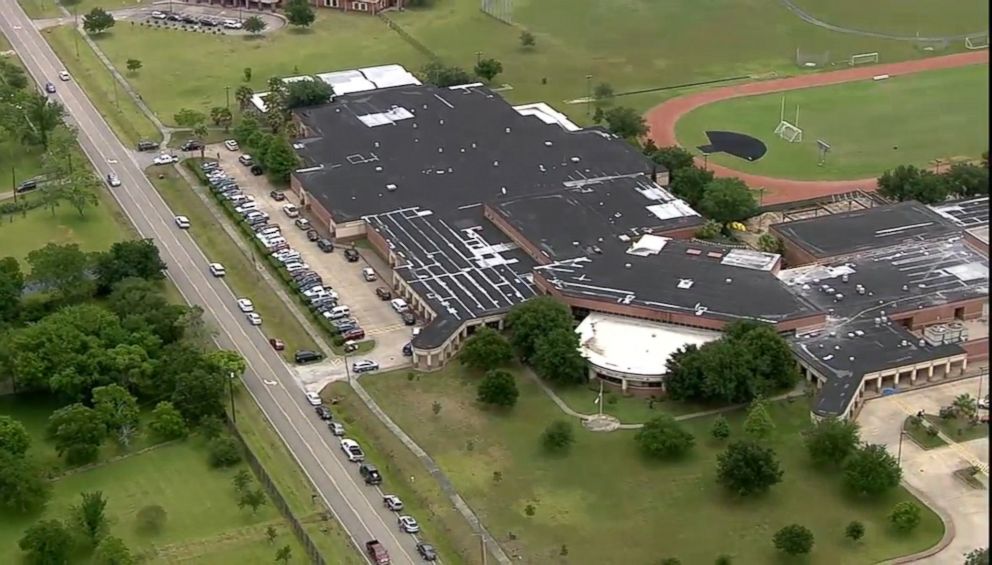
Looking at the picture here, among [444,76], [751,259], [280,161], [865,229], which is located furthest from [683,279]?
[444,76]

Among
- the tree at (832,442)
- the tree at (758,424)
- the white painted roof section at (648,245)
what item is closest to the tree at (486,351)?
the white painted roof section at (648,245)

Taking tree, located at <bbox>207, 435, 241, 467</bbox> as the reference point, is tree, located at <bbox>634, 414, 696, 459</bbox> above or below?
above

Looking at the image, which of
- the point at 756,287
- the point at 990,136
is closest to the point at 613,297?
the point at 756,287

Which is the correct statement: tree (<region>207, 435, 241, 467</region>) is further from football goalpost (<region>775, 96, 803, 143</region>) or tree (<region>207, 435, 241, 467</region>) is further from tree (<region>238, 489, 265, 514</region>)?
football goalpost (<region>775, 96, 803, 143</region>)

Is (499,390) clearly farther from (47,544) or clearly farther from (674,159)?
(674,159)

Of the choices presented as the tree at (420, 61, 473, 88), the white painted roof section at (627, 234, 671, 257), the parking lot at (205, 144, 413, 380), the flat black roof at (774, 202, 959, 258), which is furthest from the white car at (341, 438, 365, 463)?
the tree at (420, 61, 473, 88)

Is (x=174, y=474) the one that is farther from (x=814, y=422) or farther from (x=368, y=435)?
(x=814, y=422)
